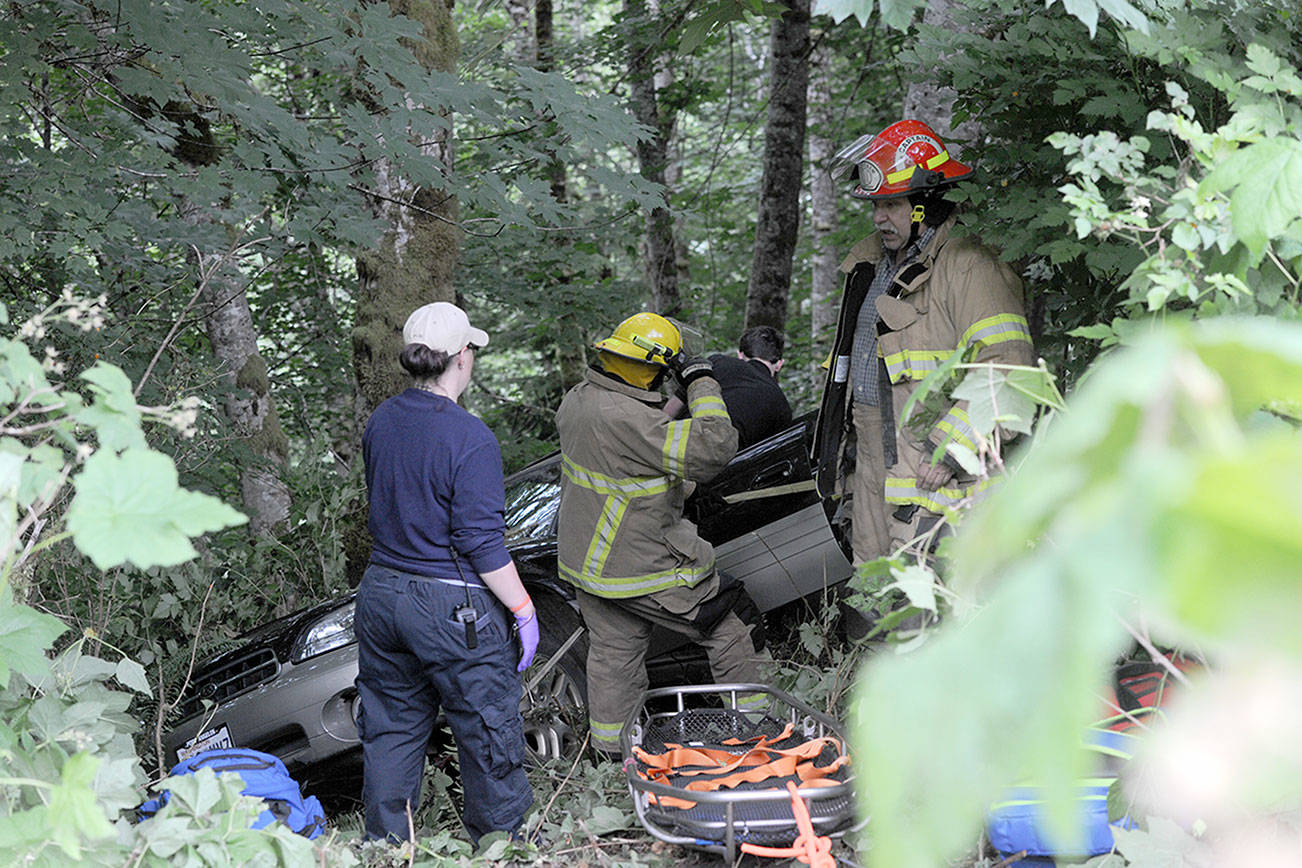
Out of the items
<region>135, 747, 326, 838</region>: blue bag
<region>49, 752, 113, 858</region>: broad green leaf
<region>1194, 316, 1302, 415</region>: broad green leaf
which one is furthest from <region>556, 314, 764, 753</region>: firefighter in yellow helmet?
<region>1194, 316, 1302, 415</region>: broad green leaf

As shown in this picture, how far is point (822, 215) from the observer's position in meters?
11.0

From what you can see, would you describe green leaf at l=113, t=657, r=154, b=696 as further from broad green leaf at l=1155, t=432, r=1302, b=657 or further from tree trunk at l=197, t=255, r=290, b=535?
tree trunk at l=197, t=255, r=290, b=535

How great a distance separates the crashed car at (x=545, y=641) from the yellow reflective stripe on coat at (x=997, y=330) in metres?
1.48

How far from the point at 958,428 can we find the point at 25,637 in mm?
1822

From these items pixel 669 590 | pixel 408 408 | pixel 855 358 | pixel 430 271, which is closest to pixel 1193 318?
pixel 855 358

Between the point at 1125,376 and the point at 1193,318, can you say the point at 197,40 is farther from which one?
the point at 1125,376

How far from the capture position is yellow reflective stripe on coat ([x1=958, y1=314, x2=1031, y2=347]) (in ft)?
11.7

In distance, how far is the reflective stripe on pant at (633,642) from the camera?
4531mm

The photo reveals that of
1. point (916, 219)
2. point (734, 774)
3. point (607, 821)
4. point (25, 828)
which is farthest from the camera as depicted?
point (916, 219)

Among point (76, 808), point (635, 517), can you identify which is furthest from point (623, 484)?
point (76, 808)

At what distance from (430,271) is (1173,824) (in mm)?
4878

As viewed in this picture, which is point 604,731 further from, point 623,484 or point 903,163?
point 903,163

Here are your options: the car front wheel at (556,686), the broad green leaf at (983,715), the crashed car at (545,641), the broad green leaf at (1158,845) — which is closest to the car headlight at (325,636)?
the crashed car at (545,641)

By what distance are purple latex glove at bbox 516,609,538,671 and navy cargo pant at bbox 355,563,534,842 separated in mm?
39
